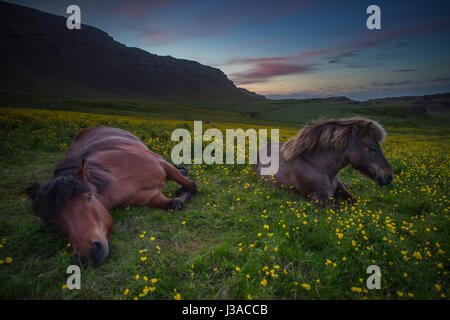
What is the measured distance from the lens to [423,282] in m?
2.66

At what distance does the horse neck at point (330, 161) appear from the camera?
4883 mm

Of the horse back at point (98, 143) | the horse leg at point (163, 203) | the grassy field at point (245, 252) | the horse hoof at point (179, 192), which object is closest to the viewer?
the grassy field at point (245, 252)

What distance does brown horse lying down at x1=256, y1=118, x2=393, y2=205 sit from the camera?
15.3 ft

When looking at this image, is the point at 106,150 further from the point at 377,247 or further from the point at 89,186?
the point at 377,247

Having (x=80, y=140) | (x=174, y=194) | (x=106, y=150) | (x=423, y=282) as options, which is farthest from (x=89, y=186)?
(x=423, y=282)

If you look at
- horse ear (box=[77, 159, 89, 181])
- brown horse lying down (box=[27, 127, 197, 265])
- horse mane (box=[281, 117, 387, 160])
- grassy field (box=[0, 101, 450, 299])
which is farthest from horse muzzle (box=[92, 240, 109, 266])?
horse mane (box=[281, 117, 387, 160])

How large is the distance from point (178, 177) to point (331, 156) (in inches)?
149

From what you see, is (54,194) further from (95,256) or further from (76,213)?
(95,256)

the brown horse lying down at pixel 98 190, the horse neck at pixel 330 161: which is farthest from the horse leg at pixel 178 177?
the horse neck at pixel 330 161

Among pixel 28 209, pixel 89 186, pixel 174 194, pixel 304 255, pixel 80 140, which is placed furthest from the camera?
pixel 80 140

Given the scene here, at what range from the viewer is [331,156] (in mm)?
4934

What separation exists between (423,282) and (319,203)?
234cm

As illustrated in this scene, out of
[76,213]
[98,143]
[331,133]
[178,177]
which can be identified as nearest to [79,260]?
[76,213]

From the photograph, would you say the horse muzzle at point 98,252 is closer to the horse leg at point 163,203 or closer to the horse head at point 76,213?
the horse head at point 76,213
